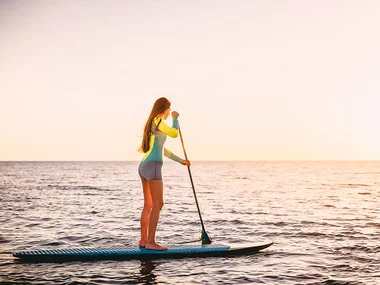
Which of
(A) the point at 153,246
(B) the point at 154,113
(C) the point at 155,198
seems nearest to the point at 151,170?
(C) the point at 155,198

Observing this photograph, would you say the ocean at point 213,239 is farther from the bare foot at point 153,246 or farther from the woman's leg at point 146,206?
the woman's leg at point 146,206

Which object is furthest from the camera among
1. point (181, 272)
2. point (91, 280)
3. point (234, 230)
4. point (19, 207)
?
point (19, 207)

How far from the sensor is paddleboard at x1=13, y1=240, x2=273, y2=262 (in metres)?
8.91

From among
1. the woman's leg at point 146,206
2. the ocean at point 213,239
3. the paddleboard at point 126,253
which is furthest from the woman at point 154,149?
the ocean at point 213,239

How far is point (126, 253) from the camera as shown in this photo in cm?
903

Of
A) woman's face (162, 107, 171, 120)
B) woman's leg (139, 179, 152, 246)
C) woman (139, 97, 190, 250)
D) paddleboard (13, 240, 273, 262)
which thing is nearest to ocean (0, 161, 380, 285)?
paddleboard (13, 240, 273, 262)

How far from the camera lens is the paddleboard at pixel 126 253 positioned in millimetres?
8906

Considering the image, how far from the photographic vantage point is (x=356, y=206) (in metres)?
22.7

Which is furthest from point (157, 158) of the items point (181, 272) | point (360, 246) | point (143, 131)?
point (360, 246)

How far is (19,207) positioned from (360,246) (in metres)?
16.5

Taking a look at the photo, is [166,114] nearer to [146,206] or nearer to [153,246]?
[146,206]

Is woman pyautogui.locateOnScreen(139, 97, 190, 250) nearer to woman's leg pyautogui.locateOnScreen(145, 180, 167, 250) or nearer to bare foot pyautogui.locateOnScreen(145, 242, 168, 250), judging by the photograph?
woman's leg pyautogui.locateOnScreen(145, 180, 167, 250)

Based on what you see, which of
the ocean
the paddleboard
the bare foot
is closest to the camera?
the ocean

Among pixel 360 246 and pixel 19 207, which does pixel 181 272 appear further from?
pixel 19 207
